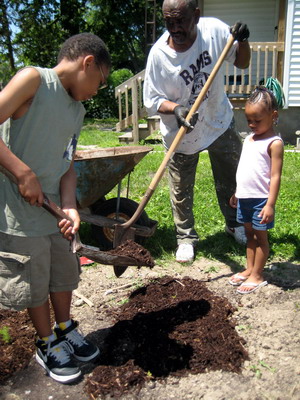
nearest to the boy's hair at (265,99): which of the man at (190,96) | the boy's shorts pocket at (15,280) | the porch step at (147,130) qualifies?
the man at (190,96)

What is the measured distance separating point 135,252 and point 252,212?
923 millimetres

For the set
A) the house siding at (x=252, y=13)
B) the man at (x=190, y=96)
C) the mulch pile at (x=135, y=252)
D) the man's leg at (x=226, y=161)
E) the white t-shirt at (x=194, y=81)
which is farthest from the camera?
the house siding at (x=252, y=13)

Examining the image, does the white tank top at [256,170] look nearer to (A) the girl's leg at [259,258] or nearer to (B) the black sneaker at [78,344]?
(A) the girl's leg at [259,258]

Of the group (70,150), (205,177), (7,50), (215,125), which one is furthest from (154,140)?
(7,50)

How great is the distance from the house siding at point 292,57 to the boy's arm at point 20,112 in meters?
9.07

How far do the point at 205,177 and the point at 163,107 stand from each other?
318cm

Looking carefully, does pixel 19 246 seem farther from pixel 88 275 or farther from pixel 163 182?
pixel 163 182

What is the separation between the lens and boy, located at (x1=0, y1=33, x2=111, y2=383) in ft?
7.14

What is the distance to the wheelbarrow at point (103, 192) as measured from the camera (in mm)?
3918

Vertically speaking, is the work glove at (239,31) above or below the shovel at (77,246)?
above

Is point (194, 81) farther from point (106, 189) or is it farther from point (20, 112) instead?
point (20, 112)

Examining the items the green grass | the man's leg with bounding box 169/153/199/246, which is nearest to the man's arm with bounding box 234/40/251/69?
the man's leg with bounding box 169/153/199/246

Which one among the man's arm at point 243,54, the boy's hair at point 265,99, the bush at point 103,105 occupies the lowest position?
the bush at point 103,105

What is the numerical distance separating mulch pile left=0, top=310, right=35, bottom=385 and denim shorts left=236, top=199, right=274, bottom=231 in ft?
5.64
